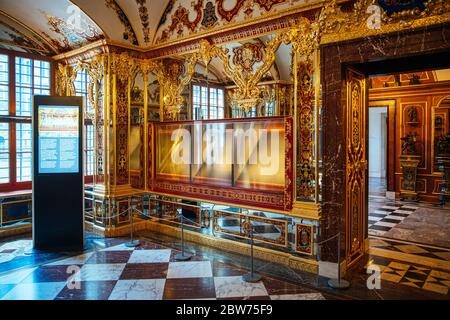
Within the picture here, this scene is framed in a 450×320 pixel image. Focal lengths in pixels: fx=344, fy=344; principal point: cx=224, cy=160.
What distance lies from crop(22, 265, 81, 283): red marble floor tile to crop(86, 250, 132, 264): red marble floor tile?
0.34 m

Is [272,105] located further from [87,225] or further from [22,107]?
[22,107]

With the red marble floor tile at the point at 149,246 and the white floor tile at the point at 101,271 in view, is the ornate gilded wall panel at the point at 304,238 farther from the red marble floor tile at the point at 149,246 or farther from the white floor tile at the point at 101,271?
the white floor tile at the point at 101,271

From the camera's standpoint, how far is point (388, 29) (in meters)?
3.82

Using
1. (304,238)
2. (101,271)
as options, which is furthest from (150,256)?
(304,238)

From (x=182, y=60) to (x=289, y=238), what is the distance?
406 cm

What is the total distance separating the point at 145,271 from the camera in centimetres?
467

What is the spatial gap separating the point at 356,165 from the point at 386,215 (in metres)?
4.06

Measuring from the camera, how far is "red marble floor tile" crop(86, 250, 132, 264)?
16.7 feet

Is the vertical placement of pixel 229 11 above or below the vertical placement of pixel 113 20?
below

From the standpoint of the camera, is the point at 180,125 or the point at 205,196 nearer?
the point at 205,196

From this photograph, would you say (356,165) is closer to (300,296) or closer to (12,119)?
(300,296)

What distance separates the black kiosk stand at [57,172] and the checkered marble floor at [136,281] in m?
0.75
